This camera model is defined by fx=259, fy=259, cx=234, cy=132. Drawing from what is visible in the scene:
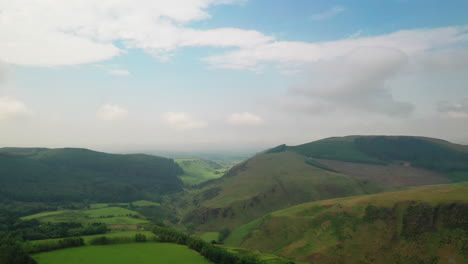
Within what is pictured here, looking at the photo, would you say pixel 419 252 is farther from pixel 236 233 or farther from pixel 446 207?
pixel 236 233

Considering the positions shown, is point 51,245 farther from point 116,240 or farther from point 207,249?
point 207,249

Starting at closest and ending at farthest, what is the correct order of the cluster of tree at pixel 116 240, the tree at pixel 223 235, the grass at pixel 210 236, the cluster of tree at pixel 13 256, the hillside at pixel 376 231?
the cluster of tree at pixel 13 256 < the hillside at pixel 376 231 < the cluster of tree at pixel 116 240 < the tree at pixel 223 235 < the grass at pixel 210 236

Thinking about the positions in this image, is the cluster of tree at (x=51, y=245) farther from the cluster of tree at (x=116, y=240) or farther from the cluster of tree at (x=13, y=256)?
the cluster of tree at (x=13, y=256)

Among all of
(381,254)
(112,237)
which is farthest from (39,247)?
(381,254)

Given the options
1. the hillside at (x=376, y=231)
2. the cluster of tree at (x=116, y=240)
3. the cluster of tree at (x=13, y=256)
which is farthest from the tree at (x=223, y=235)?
the cluster of tree at (x=13, y=256)

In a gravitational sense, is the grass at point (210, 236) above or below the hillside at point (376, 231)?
below

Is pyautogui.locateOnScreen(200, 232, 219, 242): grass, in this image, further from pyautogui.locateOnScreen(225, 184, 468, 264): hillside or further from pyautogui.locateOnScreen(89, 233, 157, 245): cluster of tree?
pyautogui.locateOnScreen(89, 233, 157, 245): cluster of tree
